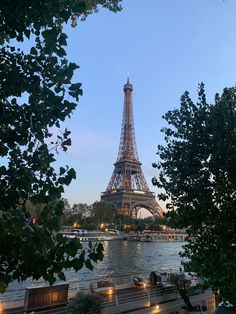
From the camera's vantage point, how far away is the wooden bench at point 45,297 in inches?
460

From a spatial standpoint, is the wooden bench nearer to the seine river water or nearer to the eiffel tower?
the seine river water

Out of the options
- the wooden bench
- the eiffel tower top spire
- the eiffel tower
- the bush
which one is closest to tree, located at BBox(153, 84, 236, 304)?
the bush

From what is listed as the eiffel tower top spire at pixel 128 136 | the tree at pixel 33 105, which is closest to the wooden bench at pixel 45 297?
the tree at pixel 33 105

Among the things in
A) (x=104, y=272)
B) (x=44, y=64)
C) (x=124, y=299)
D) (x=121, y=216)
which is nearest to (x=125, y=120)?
(x=121, y=216)

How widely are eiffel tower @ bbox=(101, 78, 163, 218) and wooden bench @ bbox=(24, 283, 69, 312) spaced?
108421 mm

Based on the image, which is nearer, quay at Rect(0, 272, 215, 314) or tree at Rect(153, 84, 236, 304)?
tree at Rect(153, 84, 236, 304)

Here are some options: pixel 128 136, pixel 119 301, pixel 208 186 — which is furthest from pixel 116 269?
pixel 128 136

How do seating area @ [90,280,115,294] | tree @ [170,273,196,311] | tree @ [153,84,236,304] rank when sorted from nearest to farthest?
tree @ [153,84,236,304]
tree @ [170,273,196,311]
seating area @ [90,280,115,294]

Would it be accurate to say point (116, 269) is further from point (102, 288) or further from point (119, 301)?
point (119, 301)

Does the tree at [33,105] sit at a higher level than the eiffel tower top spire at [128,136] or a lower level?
lower

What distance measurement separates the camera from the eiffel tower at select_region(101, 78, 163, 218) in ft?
410

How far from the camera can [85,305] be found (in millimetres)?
9625

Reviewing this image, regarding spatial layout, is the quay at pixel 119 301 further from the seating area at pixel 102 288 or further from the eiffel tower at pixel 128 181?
the eiffel tower at pixel 128 181

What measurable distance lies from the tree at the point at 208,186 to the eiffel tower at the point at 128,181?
111547 millimetres
